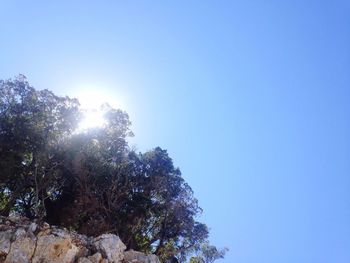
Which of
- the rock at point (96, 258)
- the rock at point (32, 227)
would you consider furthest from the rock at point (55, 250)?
the rock at point (96, 258)

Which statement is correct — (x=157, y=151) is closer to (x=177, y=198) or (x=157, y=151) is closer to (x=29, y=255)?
(x=177, y=198)

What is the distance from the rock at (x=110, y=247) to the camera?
90.2 ft

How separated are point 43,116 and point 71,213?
8377 millimetres

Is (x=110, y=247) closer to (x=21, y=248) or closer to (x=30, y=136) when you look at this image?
(x=21, y=248)

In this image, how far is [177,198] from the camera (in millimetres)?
40656

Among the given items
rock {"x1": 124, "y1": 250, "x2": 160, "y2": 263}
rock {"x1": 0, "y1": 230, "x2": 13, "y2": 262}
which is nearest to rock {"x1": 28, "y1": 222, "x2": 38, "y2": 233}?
rock {"x1": 0, "y1": 230, "x2": 13, "y2": 262}

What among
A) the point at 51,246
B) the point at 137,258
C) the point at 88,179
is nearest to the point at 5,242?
Answer: the point at 51,246

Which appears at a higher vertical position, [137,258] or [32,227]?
[137,258]

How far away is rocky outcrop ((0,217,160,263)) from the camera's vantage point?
25312mm

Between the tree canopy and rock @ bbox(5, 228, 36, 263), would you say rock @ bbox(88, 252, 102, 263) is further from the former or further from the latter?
the tree canopy

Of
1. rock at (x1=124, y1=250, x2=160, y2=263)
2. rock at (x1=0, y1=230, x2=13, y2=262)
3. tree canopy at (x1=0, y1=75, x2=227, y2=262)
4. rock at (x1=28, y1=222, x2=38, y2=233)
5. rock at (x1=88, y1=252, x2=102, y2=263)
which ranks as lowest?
rock at (x1=0, y1=230, x2=13, y2=262)

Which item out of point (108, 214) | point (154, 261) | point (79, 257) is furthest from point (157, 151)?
point (79, 257)

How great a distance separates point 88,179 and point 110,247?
10.4 metres

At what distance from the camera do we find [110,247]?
91.7 ft
